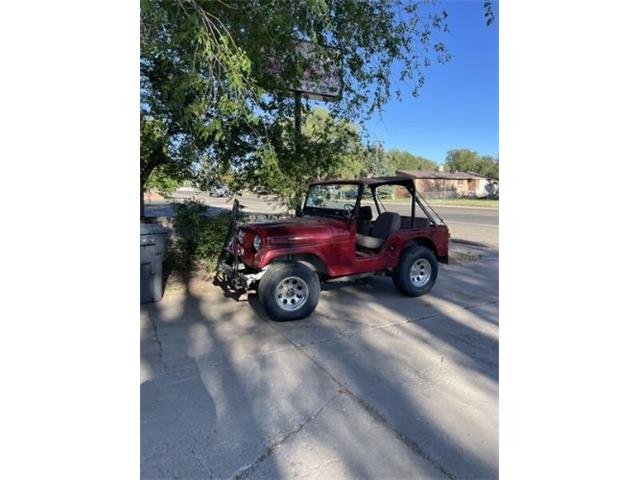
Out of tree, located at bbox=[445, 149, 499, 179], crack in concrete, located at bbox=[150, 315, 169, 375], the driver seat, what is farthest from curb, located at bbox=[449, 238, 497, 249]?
tree, located at bbox=[445, 149, 499, 179]

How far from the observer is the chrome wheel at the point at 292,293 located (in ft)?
13.8

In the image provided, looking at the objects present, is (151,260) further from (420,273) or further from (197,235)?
(420,273)

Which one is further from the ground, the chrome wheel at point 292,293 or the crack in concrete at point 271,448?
the chrome wheel at point 292,293

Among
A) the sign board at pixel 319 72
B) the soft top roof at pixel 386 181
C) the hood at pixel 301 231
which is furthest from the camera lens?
the sign board at pixel 319 72

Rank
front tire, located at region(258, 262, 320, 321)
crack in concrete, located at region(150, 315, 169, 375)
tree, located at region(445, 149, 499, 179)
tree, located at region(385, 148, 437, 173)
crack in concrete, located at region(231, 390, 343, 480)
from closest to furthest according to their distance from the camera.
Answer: crack in concrete, located at region(231, 390, 343, 480)
crack in concrete, located at region(150, 315, 169, 375)
front tire, located at region(258, 262, 320, 321)
tree, located at region(445, 149, 499, 179)
tree, located at region(385, 148, 437, 173)

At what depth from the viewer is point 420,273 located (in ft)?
17.7

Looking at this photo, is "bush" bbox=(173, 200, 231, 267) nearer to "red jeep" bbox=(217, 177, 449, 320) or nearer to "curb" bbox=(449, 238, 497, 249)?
"red jeep" bbox=(217, 177, 449, 320)

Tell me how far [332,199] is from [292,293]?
5.85 feet

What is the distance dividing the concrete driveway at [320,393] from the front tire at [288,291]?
17 cm

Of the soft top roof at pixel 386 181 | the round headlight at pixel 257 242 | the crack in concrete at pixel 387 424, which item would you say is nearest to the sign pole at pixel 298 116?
the soft top roof at pixel 386 181

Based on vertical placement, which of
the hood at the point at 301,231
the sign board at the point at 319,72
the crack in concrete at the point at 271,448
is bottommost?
the crack in concrete at the point at 271,448

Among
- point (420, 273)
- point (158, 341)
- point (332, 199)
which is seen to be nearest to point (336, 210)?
point (332, 199)

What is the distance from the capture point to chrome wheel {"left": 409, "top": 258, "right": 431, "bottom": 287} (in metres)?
5.32

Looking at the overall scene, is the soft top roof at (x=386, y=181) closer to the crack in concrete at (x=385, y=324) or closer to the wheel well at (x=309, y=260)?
the wheel well at (x=309, y=260)
